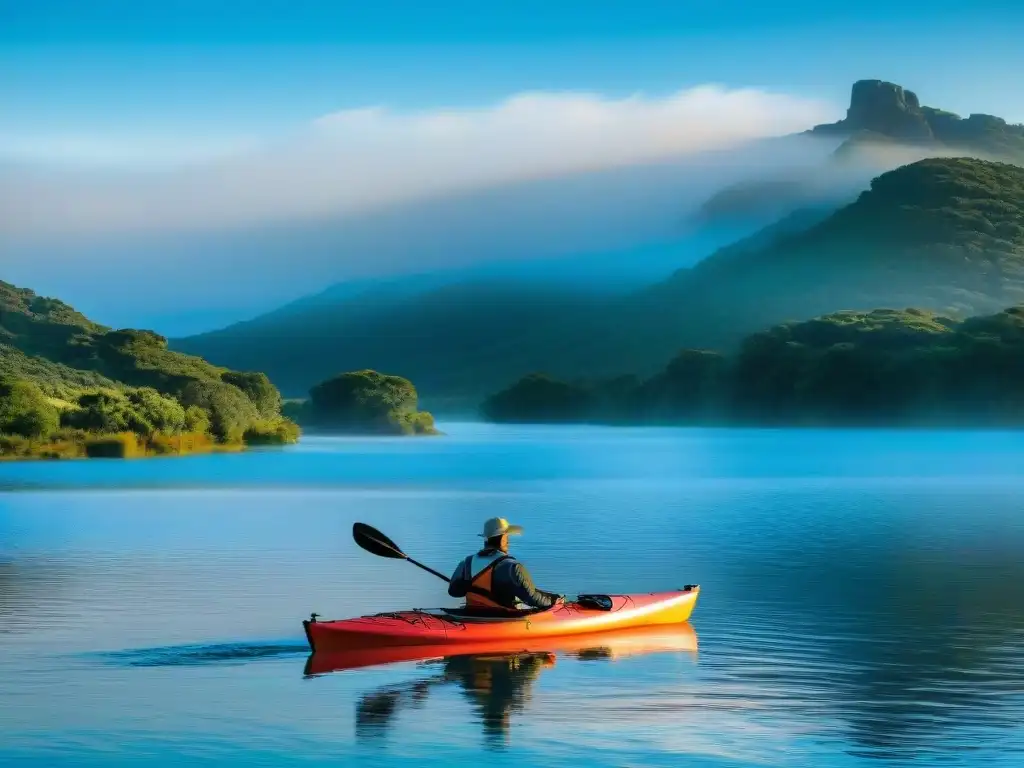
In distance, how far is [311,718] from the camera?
17.6 m

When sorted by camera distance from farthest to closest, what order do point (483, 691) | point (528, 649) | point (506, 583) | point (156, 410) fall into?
point (156, 410), point (528, 649), point (506, 583), point (483, 691)

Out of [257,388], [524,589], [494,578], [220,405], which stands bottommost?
[524,589]

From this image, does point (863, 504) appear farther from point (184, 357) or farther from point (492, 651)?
point (184, 357)

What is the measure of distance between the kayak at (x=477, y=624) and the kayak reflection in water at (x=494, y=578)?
0.64ft

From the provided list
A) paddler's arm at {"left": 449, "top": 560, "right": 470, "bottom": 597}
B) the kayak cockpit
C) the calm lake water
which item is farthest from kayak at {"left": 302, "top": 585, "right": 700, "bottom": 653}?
the calm lake water

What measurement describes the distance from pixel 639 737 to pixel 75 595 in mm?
14622

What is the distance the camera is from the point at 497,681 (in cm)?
1988

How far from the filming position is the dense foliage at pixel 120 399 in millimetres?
93438

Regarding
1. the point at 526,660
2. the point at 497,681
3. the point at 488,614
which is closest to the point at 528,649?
the point at 526,660

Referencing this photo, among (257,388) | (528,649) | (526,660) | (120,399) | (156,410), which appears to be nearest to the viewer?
(526,660)

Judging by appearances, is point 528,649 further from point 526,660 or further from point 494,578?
point 494,578

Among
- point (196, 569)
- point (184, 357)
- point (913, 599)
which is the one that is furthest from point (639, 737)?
point (184, 357)

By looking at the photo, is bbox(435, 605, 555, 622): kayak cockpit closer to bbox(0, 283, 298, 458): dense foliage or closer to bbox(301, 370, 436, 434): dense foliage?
bbox(0, 283, 298, 458): dense foliage

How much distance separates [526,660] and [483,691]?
2.19 metres
